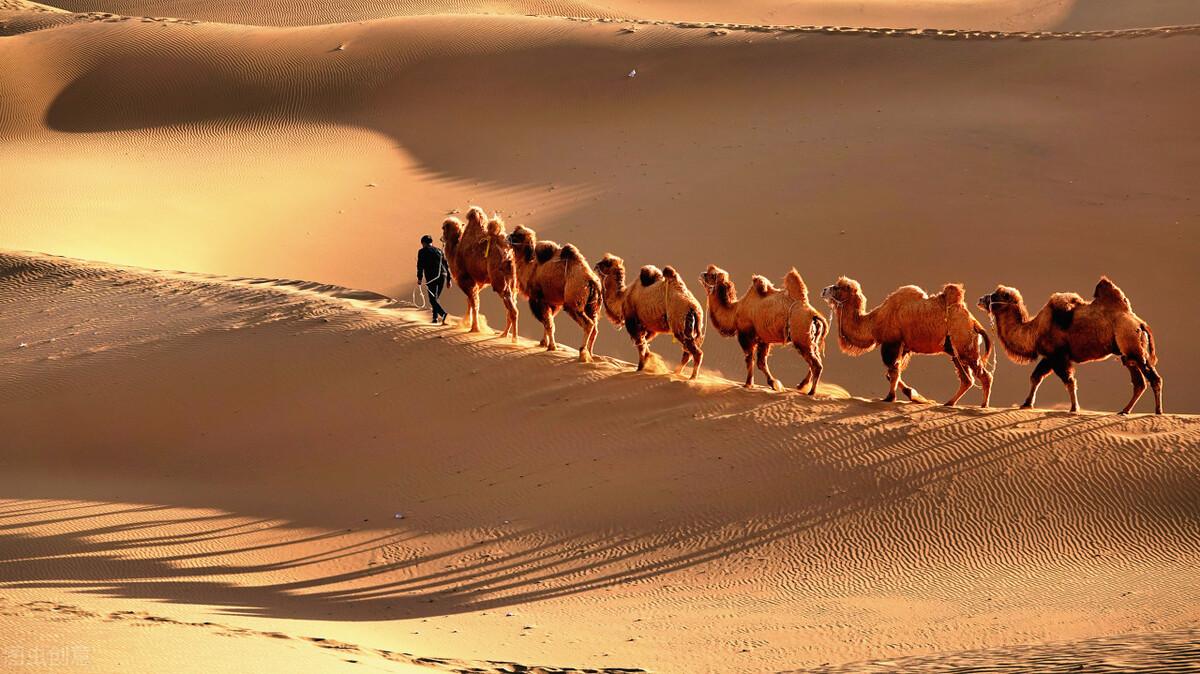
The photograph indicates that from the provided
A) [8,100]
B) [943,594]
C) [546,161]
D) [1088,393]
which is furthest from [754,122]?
[943,594]

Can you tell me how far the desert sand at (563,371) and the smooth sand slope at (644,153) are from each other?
101 mm

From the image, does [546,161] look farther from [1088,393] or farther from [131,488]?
[131,488]

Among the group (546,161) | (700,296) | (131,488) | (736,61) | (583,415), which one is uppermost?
(736,61)

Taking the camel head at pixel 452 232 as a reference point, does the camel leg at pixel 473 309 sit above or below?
below

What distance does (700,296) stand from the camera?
2306cm

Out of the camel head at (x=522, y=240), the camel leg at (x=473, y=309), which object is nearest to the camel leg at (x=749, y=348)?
the camel head at (x=522, y=240)

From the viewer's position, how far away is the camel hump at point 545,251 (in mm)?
16094

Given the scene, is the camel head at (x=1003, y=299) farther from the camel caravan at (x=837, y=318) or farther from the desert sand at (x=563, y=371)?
the desert sand at (x=563, y=371)

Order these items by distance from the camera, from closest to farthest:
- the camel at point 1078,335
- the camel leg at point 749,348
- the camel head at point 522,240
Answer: the camel at point 1078,335
the camel leg at point 749,348
the camel head at point 522,240

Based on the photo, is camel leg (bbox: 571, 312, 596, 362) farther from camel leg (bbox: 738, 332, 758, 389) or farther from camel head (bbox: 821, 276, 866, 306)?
camel head (bbox: 821, 276, 866, 306)

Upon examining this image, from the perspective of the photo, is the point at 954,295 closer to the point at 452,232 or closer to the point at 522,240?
the point at 522,240

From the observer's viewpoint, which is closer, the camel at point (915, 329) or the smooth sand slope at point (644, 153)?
the camel at point (915, 329)

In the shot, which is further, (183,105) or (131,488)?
(183,105)

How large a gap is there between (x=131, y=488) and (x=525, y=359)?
4438 mm
